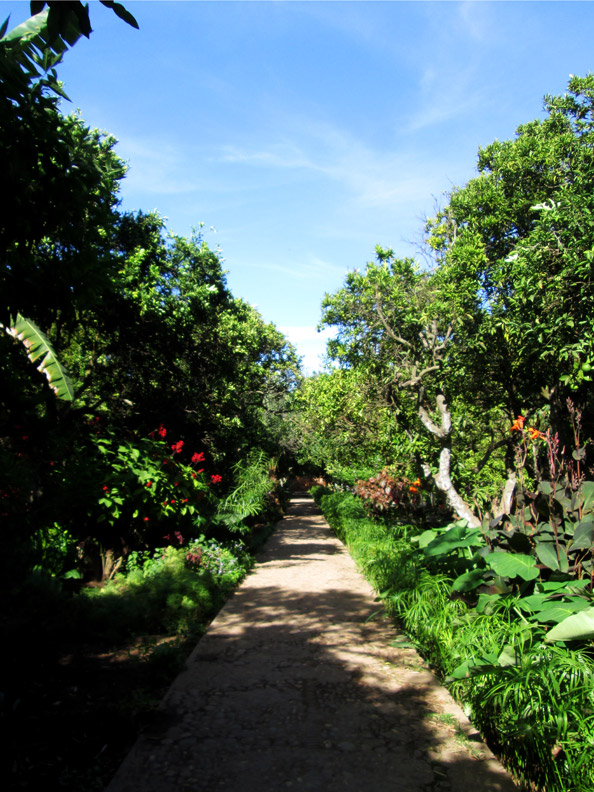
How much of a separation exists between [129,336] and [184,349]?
3.71 feet

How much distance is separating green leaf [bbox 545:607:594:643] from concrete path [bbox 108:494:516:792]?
874 millimetres

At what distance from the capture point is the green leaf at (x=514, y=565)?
441cm

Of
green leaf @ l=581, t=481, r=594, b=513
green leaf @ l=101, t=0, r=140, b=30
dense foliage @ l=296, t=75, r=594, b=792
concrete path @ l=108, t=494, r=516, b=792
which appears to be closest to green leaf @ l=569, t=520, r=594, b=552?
dense foliage @ l=296, t=75, r=594, b=792

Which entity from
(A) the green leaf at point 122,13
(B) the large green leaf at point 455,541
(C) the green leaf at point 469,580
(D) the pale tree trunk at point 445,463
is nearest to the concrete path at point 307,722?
(C) the green leaf at point 469,580

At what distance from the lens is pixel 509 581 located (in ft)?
16.2

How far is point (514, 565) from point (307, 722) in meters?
2.07

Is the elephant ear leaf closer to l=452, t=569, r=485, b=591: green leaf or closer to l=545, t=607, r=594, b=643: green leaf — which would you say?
l=452, t=569, r=485, b=591: green leaf

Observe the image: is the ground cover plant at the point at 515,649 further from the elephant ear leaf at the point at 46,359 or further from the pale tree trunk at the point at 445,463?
the elephant ear leaf at the point at 46,359

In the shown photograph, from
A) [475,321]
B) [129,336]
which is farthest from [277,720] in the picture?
[475,321]

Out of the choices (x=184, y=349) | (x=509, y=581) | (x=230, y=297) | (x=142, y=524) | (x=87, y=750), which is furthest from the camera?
(x=230, y=297)

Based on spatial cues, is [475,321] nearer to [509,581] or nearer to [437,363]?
[437,363]

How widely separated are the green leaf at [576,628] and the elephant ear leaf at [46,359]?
543 cm

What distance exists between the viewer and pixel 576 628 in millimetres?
3551

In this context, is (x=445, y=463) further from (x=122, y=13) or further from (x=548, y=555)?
(x=122, y=13)
